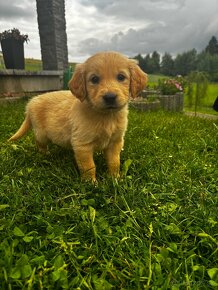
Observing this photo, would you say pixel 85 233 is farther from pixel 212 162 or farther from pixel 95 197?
pixel 212 162

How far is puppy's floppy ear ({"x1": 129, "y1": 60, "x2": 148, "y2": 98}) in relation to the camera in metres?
2.80

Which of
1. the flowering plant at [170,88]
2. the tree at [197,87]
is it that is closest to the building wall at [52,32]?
the flowering plant at [170,88]

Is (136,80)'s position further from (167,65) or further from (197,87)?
(167,65)

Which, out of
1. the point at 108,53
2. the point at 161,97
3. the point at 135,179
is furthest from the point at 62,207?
the point at 161,97

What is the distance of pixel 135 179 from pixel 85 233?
2.91ft

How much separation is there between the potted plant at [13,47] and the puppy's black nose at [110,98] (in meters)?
7.40

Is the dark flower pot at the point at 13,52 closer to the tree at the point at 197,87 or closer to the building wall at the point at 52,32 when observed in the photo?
the building wall at the point at 52,32

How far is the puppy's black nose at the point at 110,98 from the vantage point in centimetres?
246

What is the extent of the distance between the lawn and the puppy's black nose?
543 millimetres

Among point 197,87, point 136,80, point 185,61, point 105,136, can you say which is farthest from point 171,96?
point 185,61

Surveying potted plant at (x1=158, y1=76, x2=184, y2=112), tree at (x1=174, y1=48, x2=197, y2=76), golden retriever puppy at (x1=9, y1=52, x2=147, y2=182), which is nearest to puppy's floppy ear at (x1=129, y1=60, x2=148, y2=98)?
golden retriever puppy at (x1=9, y1=52, x2=147, y2=182)

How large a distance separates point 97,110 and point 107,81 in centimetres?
28

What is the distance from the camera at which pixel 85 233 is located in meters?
1.89

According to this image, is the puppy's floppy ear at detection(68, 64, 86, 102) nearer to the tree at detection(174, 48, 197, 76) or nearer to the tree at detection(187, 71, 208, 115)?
the tree at detection(187, 71, 208, 115)
